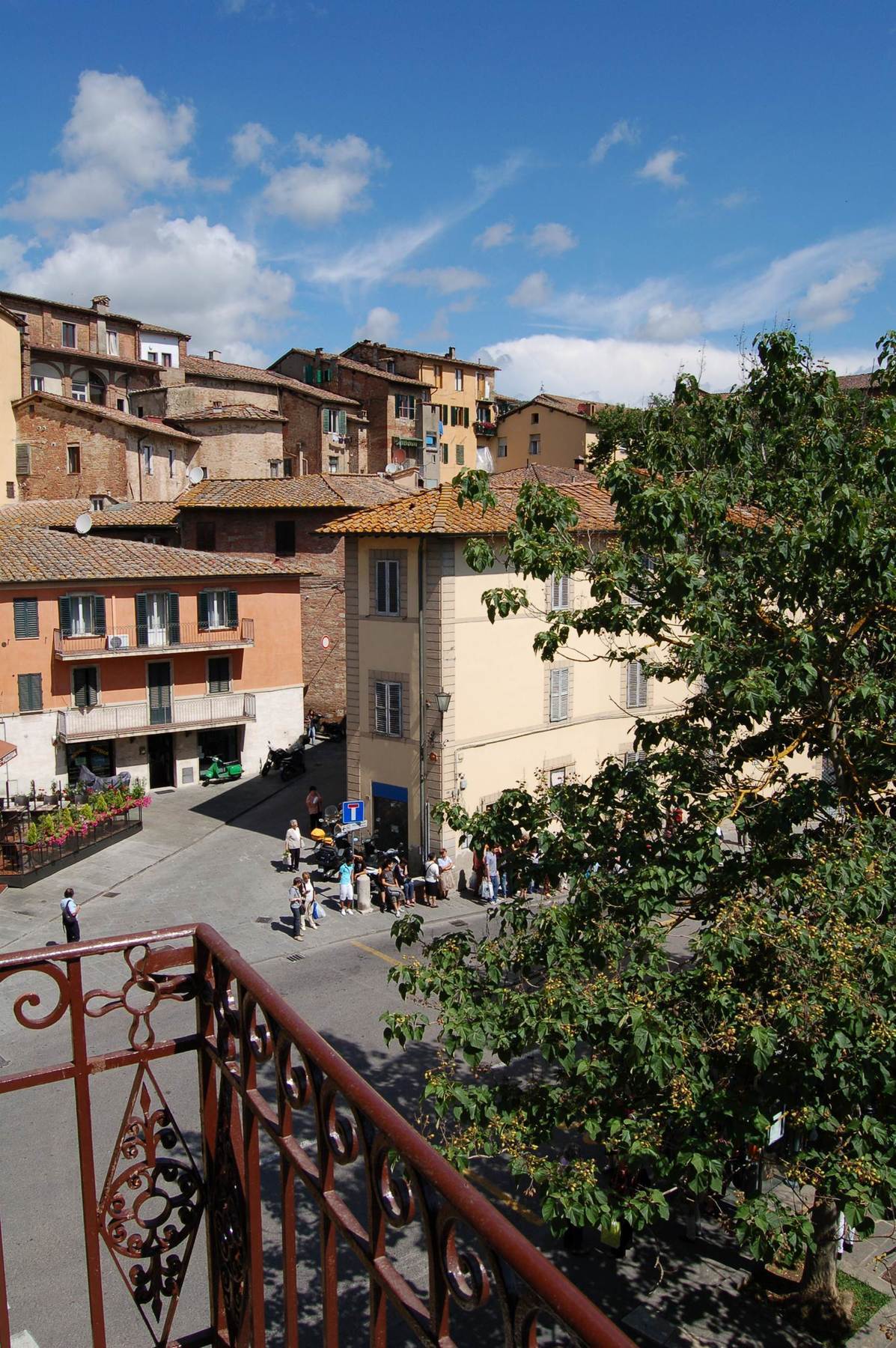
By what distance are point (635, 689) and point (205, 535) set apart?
1961cm

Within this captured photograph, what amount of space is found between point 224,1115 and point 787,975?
17.4 ft

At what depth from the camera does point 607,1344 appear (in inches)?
62.9

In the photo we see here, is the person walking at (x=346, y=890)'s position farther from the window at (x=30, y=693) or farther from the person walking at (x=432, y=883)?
the window at (x=30, y=693)

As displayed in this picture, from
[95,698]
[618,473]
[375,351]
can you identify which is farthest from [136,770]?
[375,351]

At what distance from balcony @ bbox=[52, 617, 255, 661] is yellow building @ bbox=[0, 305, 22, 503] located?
17.2m

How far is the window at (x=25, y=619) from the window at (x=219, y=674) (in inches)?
249

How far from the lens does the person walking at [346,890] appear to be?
80.2 ft

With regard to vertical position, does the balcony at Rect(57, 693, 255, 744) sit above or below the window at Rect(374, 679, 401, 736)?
below

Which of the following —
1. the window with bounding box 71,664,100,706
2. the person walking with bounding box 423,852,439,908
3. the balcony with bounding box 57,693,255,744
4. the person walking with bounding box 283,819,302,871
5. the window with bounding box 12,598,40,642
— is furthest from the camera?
the window with bounding box 71,664,100,706

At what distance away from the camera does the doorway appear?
33.8 metres

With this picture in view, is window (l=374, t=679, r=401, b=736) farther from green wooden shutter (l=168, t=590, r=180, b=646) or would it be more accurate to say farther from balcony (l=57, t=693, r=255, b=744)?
green wooden shutter (l=168, t=590, r=180, b=646)

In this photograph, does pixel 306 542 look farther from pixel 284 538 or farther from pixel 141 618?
pixel 141 618

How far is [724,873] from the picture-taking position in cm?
934

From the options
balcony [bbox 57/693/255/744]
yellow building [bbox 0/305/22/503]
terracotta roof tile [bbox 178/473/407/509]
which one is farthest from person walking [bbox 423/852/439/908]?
yellow building [bbox 0/305/22/503]
